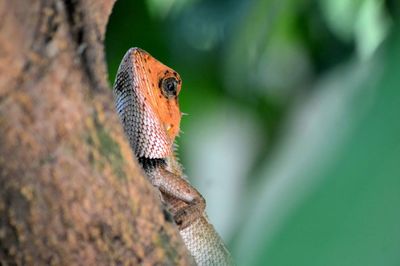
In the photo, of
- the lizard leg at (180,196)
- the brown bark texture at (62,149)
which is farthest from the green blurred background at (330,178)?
the lizard leg at (180,196)

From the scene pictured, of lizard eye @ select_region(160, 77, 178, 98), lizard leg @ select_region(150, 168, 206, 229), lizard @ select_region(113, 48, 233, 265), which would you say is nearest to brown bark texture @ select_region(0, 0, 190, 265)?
lizard leg @ select_region(150, 168, 206, 229)

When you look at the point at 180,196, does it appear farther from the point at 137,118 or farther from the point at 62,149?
the point at 62,149

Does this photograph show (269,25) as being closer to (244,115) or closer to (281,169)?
(244,115)

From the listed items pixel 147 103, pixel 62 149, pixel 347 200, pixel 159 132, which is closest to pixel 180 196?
pixel 159 132

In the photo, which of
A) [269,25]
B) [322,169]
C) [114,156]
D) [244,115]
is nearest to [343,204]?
[322,169]

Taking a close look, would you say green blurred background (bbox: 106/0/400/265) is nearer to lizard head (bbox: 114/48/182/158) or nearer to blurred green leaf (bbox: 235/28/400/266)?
blurred green leaf (bbox: 235/28/400/266)
